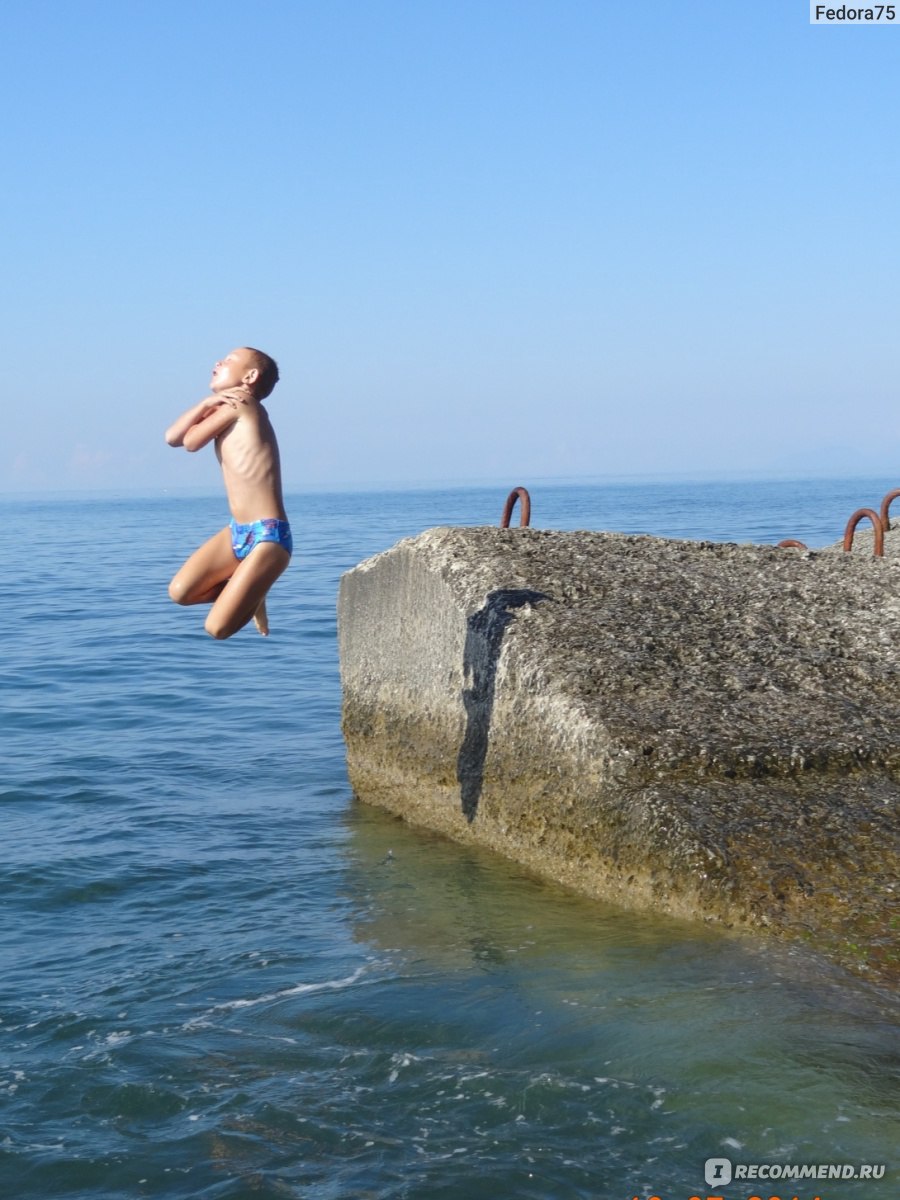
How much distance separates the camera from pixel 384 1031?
5395mm

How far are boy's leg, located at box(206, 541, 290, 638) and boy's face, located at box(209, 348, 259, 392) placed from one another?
815mm

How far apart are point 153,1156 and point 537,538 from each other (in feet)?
15.5

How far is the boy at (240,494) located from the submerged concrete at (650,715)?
68.1 inches

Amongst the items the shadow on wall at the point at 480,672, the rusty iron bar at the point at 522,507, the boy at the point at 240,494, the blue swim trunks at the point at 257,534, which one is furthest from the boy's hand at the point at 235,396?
the rusty iron bar at the point at 522,507

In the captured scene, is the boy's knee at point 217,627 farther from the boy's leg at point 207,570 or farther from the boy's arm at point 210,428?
the boy's arm at point 210,428

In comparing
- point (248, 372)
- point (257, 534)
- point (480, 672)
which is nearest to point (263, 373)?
point (248, 372)

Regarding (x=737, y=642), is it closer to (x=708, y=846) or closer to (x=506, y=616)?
(x=506, y=616)

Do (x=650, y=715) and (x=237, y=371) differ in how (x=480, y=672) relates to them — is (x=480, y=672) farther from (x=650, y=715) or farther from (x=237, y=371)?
(x=237, y=371)

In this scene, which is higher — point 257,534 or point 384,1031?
point 257,534

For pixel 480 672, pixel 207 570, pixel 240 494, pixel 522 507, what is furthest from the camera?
pixel 522 507

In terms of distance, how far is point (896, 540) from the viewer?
1073 centimetres

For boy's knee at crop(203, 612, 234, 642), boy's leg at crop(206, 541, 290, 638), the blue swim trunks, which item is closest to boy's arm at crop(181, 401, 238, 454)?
the blue swim trunks

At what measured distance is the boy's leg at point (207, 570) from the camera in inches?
234

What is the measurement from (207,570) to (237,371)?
94cm
